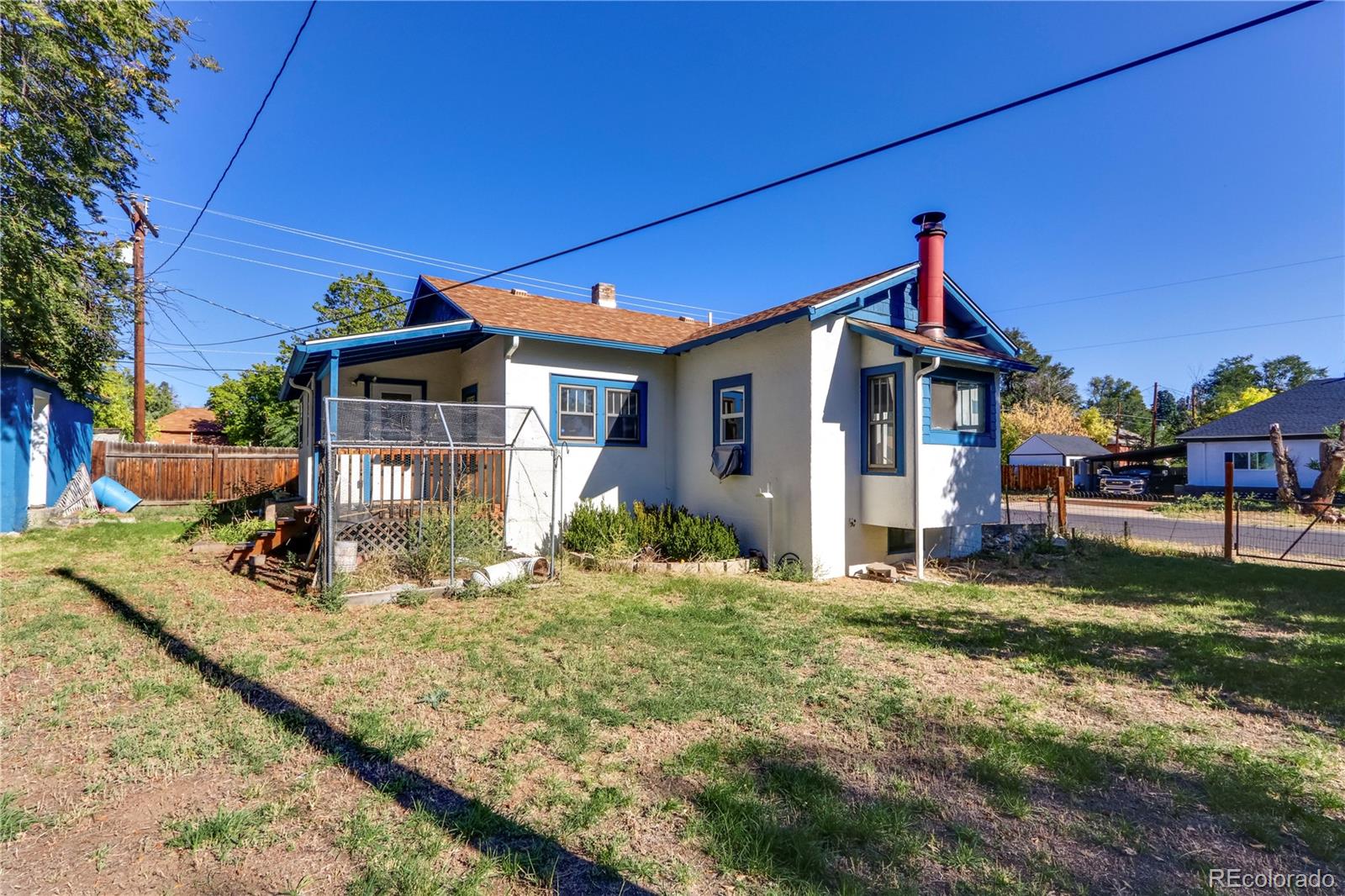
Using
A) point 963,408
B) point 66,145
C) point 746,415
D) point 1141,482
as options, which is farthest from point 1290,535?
point 66,145

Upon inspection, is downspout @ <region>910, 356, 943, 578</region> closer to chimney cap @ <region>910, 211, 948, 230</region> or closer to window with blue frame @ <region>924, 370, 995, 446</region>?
window with blue frame @ <region>924, 370, 995, 446</region>

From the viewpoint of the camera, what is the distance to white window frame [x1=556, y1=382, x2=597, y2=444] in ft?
35.1

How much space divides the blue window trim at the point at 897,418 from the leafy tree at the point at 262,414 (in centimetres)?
2127

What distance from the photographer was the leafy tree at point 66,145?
9.80m

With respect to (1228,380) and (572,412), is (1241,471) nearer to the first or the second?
(572,412)

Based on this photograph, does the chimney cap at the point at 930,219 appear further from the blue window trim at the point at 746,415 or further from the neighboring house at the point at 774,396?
the blue window trim at the point at 746,415

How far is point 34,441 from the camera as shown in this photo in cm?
1291

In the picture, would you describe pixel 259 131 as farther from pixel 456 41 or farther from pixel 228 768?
pixel 228 768

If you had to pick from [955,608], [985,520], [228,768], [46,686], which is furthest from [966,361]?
[46,686]

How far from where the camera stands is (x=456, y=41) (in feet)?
29.8

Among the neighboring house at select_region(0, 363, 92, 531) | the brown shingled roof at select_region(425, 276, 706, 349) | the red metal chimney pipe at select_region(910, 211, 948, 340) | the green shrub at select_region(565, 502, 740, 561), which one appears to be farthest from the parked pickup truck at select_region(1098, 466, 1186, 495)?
the neighboring house at select_region(0, 363, 92, 531)

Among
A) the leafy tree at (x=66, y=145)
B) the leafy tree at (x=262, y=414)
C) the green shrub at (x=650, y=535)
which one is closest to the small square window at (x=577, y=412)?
the green shrub at (x=650, y=535)

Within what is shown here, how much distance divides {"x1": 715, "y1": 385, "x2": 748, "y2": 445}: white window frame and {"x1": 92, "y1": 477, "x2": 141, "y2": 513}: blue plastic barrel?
1644cm

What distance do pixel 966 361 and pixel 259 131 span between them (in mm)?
11536
